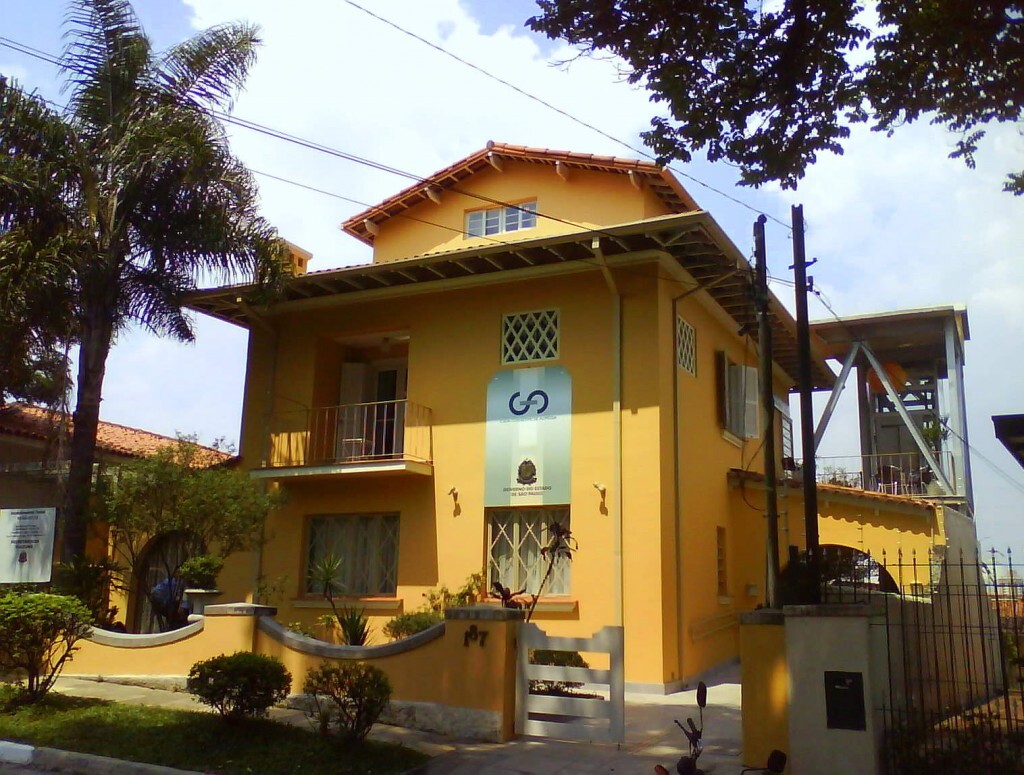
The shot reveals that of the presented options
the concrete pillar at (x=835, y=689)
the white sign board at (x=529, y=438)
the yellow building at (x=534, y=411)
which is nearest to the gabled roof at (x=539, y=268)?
the yellow building at (x=534, y=411)

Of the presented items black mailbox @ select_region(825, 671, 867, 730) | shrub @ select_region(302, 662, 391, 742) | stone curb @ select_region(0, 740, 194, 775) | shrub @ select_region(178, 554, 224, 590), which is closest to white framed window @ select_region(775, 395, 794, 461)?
shrub @ select_region(178, 554, 224, 590)

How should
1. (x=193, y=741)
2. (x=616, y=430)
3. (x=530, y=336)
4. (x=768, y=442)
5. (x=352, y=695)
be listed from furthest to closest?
(x=530, y=336) < (x=616, y=430) < (x=768, y=442) < (x=193, y=741) < (x=352, y=695)

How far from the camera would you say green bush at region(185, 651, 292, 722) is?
9328 millimetres

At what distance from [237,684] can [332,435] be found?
7834 mm

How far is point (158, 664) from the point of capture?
1252cm

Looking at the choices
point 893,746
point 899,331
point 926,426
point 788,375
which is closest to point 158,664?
point 893,746

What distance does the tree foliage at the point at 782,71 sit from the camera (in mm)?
7629

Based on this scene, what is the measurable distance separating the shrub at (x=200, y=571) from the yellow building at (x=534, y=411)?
1.90m

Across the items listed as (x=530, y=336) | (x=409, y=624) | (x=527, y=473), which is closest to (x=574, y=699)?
(x=409, y=624)

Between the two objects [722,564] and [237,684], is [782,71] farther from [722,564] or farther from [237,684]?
[722,564]

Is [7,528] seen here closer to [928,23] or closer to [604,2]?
[604,2]

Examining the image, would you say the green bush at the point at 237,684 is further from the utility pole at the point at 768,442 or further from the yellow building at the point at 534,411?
the utility pole at the point at 768,442

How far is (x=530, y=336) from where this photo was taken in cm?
1517

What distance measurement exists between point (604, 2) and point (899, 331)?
15585 mm
